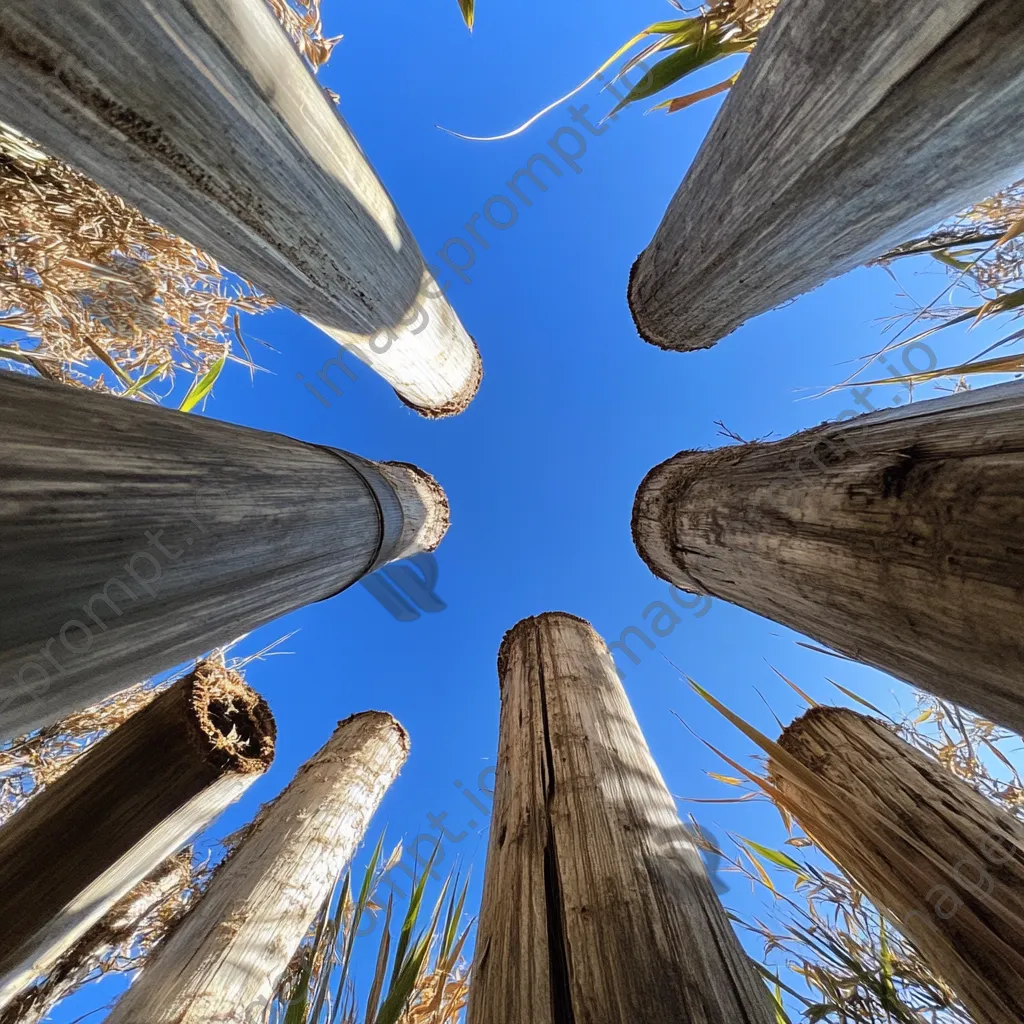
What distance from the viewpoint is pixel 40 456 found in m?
0.96

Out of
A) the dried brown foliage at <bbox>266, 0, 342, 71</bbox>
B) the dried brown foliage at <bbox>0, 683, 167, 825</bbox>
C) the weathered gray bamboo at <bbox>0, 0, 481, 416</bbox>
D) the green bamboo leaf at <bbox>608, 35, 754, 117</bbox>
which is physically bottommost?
the dried brown foliage at <bbox>0, 683, 167, 825</bbox>

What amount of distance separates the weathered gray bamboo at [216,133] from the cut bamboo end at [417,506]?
143 centimetres

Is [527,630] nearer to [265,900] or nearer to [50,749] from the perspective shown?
[265,900]

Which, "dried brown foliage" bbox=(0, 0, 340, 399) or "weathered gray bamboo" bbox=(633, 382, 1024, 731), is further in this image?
"dried brown foliage" bbox=(0, 0, 340, 399)

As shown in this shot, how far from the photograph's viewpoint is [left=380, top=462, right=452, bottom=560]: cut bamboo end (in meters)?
3.87

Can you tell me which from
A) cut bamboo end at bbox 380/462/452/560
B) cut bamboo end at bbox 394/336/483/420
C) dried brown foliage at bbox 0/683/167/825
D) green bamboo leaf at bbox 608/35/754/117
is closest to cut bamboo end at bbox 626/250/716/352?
green bamboo leaf at bbox 608/35/754/117

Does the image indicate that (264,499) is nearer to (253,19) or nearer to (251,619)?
(251,619)

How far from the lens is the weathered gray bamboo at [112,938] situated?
10.1 feet

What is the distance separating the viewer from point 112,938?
361 cm

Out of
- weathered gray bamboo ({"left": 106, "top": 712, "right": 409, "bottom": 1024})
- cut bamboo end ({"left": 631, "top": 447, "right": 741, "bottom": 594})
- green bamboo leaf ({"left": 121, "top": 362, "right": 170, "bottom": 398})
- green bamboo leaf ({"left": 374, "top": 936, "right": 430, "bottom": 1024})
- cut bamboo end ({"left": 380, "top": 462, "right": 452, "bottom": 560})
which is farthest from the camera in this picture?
cut bamboo end ({"left": 380, "top": 462, "right": 452, "bottom": 560})

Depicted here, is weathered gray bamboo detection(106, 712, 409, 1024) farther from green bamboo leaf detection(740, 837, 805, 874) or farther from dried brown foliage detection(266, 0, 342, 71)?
dried brown foliage detection(266, 0, 342, 71)

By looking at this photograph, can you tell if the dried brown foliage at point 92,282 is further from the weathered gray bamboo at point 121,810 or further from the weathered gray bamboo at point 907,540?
the weathered gray bamboo at point 907,540

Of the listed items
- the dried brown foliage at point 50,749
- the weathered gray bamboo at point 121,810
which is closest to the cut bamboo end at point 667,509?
the weathered gray bamboo at point 121,810

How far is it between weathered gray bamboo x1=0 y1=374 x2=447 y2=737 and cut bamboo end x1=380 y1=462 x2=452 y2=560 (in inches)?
76.7
